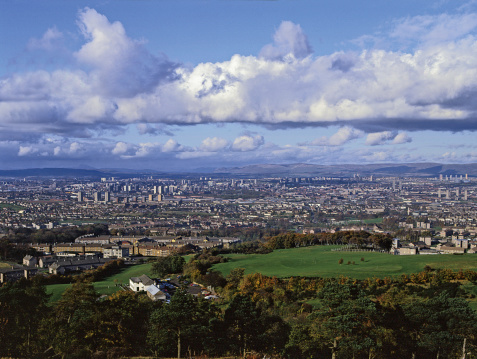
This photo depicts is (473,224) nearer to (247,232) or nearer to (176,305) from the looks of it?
(247,232)

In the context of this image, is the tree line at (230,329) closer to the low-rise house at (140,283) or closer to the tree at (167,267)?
the low-rise house at (140,283)

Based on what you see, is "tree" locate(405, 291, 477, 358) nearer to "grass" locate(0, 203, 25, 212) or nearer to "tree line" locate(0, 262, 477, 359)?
"tree line" locate(0, 262, 477, 359)

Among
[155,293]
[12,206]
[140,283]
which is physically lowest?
[12,206]

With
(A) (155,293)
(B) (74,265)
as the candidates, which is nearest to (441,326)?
(A) (155,293)

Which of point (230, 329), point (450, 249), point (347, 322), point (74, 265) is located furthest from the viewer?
point (450, 249)

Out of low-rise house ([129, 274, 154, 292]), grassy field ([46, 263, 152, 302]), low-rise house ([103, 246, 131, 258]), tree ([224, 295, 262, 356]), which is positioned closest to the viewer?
tree ([224, 295, 262, 356])

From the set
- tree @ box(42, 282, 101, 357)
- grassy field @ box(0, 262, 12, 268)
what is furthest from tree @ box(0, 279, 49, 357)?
grassy field @ box(0, 262, 12, 268)

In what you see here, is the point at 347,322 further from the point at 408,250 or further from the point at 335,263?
the point at 408,250
